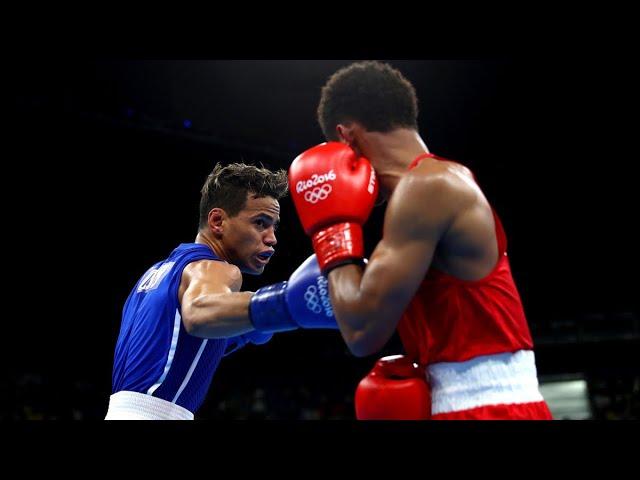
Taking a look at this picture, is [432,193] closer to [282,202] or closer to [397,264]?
[397,264]

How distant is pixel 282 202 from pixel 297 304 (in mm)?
7193

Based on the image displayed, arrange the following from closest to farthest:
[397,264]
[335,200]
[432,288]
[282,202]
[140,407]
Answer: [397,264] → [432,288] → [335,200] → [140,407] → [282,202]

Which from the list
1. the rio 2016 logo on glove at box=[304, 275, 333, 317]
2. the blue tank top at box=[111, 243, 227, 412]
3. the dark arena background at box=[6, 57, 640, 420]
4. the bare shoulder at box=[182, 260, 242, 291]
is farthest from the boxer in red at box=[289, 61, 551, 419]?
the dark arena background at box=[6, 57, 640, 420]

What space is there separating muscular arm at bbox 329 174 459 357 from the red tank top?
0.14 m

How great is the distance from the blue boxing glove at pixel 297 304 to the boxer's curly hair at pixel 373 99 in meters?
0.55

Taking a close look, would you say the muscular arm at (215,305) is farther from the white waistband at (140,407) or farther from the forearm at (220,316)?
the white waistband at (140,407)

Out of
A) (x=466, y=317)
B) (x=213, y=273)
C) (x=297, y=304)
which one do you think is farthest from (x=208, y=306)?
(x=466, y=317)

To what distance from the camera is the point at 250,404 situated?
37.6ft

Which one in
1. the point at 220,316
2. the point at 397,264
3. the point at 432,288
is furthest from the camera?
the point at 220,316

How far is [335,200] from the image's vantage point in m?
2.26

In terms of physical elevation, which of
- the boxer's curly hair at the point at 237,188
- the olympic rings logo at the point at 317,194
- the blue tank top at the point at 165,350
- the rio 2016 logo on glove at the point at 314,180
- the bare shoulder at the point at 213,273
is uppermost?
the boxer's curly hair at the point at 237,188

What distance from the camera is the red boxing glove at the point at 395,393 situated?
205cm

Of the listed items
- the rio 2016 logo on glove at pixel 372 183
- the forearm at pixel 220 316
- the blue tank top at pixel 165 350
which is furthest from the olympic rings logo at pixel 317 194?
the blue tank top at pixel 165 350

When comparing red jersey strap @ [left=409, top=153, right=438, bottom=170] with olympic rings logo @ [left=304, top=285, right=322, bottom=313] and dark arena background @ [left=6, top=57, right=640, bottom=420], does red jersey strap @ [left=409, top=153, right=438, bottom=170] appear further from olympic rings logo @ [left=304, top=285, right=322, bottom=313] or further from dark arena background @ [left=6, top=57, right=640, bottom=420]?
dark arena background @ [left=6, top=57, right=640, bottom=420]
